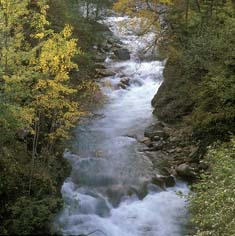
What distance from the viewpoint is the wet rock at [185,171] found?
1388 cm

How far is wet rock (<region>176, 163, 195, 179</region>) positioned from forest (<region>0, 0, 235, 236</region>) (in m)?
0.18

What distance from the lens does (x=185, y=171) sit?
45.9 feet

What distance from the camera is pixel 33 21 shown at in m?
11.2

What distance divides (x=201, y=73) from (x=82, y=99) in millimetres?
4718

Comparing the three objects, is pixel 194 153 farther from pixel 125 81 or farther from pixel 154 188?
pixel 125 81

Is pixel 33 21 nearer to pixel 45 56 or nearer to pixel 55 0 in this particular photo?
pixel 45 56

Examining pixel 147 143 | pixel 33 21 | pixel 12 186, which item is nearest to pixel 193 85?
pixel 147 143

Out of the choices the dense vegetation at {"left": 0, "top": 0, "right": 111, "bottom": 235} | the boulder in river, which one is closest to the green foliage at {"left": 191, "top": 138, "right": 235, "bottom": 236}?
the dense vegetation at {"left": 0, "top": 0, "right": 111, "bottom": 235}

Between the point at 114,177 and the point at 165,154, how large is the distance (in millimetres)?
2418

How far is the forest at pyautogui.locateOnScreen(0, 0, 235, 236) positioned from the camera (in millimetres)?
9953

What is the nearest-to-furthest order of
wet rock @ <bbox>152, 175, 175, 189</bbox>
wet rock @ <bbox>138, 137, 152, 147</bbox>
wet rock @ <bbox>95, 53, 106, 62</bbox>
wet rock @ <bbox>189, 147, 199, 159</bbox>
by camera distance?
wet rock @ <bbox>152, 175, 175, 189</bbox> → wet rock @ <bbox>189, 147, 199, 159</bbox> → wet rock @ <bbox>138, 137, 152, 147</bbox> → wet rock @ <bbox>95, 53, 106, 62</bbox>

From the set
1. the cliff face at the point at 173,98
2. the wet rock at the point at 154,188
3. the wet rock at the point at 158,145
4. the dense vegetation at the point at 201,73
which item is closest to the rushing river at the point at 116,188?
the wet rock at the point at 154,188

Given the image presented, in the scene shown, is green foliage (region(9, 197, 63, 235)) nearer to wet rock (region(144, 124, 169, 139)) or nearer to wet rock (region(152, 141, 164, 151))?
wet rock (region(152, 141, 164, 151))

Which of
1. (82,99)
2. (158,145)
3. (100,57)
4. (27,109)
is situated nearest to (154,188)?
(158,145)
